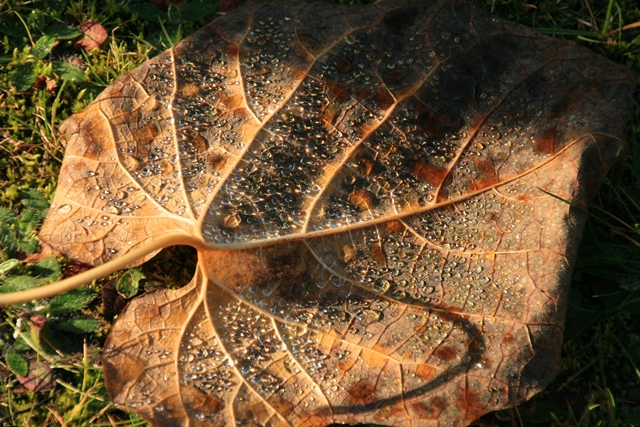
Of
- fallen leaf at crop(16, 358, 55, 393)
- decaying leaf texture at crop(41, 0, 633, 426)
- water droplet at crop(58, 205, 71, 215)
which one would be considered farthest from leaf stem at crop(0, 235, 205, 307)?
fallen leaf at crop(16, 358, 55, 393)

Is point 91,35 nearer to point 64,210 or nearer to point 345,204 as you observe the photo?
point 64,210

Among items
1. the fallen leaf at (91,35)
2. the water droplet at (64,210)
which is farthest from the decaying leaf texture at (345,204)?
the fallen leaf at (91,35)

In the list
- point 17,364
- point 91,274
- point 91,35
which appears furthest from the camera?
point 91,35

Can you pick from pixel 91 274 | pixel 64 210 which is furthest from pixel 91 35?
pixel 91 274

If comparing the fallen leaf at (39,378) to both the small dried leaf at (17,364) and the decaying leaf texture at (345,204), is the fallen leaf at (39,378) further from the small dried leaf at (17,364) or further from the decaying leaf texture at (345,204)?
the decaying leaf texture at (345,204)

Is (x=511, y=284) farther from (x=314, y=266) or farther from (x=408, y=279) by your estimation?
(x=314, y=266)

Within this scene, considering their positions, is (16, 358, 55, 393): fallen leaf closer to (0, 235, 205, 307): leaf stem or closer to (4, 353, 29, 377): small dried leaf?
(4, 353, 29, 377): small dried leaf
